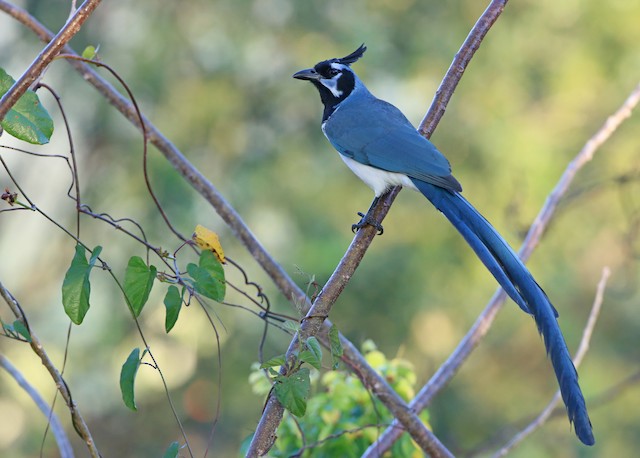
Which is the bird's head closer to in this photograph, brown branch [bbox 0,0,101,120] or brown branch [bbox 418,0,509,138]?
brown branch [bbox 418,0,509,138]

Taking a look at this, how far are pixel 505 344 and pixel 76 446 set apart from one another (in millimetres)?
4411

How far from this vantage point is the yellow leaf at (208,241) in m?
1.74

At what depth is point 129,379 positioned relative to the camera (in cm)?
166

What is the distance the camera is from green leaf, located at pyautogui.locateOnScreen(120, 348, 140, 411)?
1646 mm

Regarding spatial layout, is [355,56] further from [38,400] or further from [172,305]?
[172,305]

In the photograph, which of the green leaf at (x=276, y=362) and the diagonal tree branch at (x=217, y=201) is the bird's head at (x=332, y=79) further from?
the green leaf at (x=276, y=362)

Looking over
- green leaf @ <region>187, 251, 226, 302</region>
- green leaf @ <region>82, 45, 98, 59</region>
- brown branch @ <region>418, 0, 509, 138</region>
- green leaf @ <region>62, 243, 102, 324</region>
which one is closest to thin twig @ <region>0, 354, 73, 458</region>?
green leaf @ <region>62, 243, 102, 324</region>

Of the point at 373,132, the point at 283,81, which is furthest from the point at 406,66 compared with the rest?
the point at 373,132

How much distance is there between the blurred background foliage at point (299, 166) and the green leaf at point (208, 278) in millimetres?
6033

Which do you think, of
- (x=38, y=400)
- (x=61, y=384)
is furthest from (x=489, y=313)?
(x=61, y=384)

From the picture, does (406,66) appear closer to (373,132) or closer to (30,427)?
(30,427)

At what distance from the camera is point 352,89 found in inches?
142

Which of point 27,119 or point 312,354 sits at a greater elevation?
point 27,119

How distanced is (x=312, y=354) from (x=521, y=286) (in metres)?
0.54
